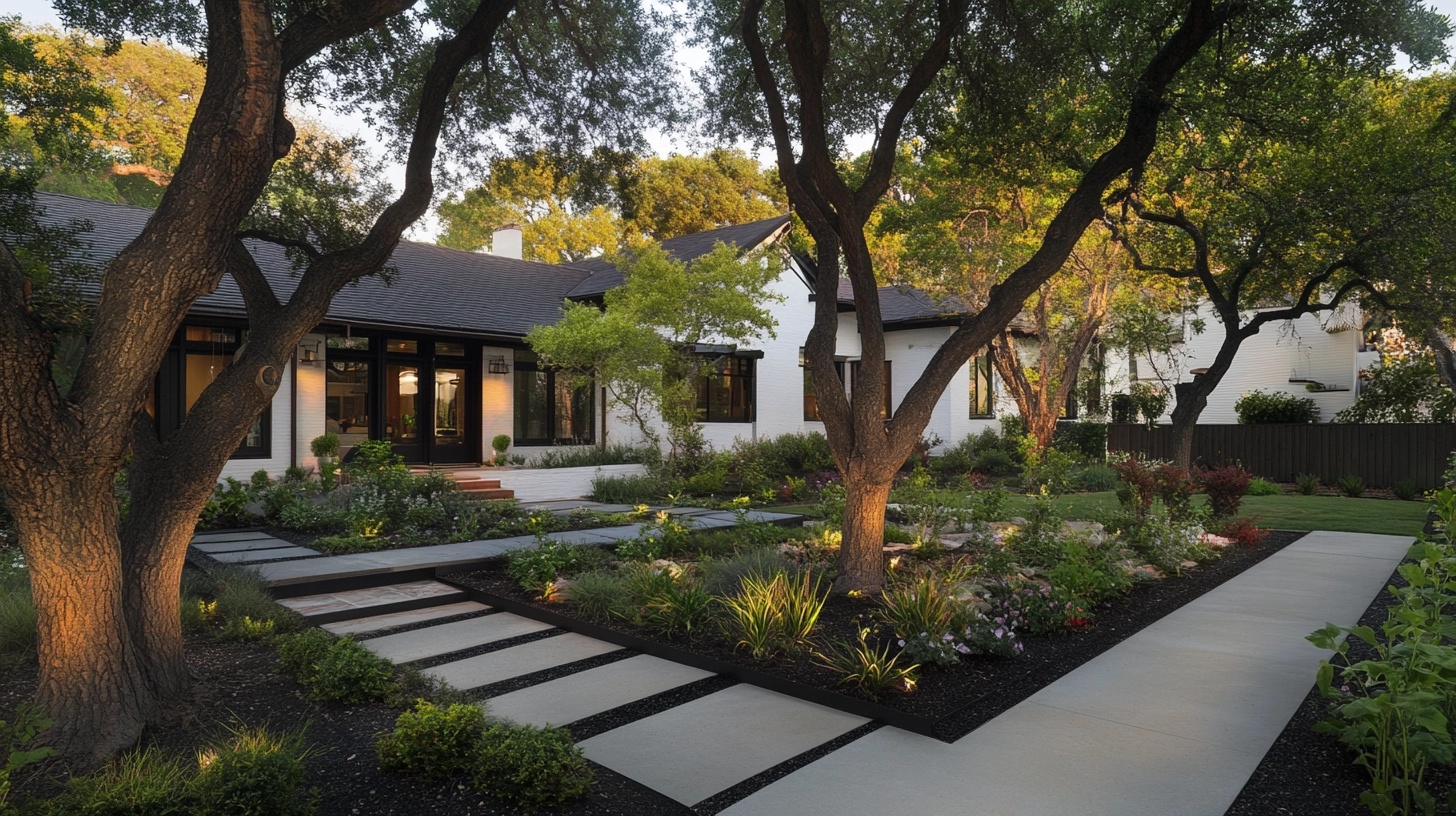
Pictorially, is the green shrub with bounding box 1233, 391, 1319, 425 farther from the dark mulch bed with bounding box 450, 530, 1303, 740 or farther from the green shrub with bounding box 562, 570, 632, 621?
the green shrub with bounding box 562, 570, 632, 621

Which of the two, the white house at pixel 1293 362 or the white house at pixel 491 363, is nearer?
the white house at pixel 491 363

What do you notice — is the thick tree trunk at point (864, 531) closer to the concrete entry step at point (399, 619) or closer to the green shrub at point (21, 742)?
the concrete entry step at point (399, 619)

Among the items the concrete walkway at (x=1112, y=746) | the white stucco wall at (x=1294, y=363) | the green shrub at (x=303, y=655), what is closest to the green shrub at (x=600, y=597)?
the green shrub at (x=303, y=655)

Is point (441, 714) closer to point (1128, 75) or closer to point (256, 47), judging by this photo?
point (256, 47)

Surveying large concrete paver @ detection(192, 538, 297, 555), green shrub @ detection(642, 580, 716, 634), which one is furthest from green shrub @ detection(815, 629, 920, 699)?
large concrete paver @ detection(192, 538, 297, 555)

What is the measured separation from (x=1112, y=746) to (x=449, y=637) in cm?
413

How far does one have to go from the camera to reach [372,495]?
10477mm

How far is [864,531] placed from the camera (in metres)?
6.41

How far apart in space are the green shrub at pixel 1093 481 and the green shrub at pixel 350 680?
560 inches

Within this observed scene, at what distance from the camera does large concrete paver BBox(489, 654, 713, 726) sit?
13.6ft

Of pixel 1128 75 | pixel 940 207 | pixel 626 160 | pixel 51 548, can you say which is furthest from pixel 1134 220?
pixel 51 548

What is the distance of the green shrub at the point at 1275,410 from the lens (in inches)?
729

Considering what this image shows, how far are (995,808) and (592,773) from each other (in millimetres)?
1586

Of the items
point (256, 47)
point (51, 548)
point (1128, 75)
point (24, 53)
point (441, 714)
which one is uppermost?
point (1128, 75)
